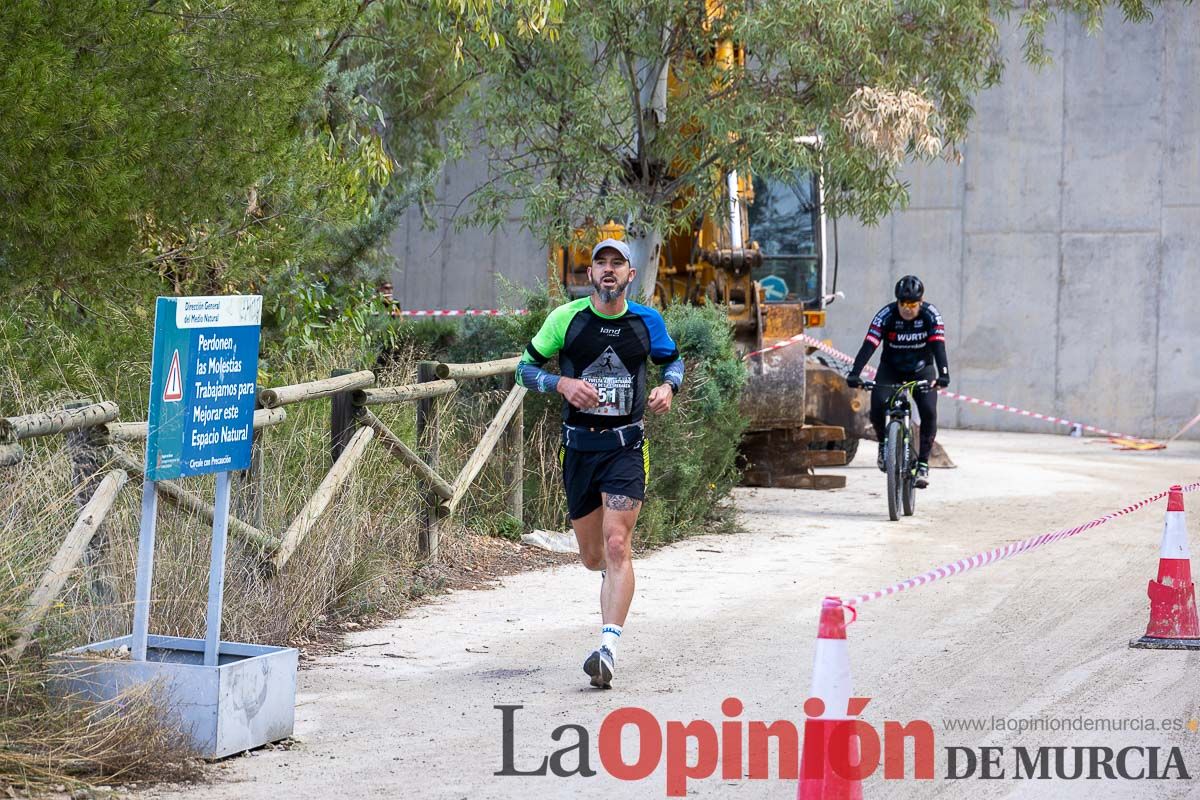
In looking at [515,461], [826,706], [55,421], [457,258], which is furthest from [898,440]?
[457,258]

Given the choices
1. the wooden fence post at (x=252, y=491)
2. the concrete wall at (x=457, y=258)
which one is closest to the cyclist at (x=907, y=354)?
the wooden fence post at (x=252, y=491)

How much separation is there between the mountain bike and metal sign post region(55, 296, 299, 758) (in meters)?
7.67

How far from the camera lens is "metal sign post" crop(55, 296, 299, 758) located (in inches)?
203

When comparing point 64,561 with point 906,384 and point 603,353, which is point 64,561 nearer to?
point 603,353

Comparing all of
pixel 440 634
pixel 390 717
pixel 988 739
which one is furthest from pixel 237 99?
pixel 988 739

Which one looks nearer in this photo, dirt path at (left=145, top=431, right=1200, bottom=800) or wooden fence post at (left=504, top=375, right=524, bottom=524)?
dirt path at (left=145, top=431, right=1200, bottom=800)

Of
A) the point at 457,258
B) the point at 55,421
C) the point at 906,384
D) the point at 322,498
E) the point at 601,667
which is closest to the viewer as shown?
the point at 55,421

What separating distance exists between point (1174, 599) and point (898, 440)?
5107 millimetres

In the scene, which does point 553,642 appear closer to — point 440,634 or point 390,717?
point 440,634

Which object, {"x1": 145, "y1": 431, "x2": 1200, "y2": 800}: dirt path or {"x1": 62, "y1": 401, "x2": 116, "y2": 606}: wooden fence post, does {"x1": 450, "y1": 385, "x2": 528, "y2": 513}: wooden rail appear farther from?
{"x1": 62, "y1": 401, "x2": 116, "y2": 606}: wooden fence post

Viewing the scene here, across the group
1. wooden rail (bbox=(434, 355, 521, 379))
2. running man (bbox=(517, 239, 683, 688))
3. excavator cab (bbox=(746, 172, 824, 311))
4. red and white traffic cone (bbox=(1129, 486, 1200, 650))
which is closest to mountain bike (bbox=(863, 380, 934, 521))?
wooden rail (bbox=(434, 355, 521, 379))

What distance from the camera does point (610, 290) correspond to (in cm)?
687

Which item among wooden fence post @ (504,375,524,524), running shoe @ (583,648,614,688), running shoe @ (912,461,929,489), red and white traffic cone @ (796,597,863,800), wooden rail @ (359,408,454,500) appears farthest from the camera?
running shoe @ (912,461,929,489)

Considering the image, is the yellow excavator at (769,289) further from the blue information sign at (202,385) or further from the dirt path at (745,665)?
the blue information sign at (202,385)
